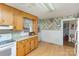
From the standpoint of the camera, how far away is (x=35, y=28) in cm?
627

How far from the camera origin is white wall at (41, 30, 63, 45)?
6848 millimetres

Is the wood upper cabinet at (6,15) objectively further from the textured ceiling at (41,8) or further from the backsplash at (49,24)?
the backsplash at (49,24)

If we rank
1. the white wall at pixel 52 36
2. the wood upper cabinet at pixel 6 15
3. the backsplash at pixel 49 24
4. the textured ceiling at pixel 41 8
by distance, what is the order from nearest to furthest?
1. the wood upper cabinet at pixel 6 15
2. the textured ceiling at pixel 41 8
3. the white wall at pixel 52 36
4. the backsplash at pixel 49 24

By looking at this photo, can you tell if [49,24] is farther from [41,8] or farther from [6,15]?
[6,15]

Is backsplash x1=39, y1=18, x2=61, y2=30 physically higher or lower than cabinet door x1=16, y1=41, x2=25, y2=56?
higher

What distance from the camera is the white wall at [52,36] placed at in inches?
270

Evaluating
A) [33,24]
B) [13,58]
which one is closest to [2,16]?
[13,58]

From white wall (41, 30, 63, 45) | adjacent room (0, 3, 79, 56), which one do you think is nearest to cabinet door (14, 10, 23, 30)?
adjacent room (0, 3, 79, 56)

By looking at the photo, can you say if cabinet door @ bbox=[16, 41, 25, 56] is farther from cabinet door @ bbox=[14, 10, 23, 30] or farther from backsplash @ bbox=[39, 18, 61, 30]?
backsplash @ bbox=[39, 18, 61, 30]

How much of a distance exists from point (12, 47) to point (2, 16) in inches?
40.1

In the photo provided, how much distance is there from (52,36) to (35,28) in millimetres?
1823

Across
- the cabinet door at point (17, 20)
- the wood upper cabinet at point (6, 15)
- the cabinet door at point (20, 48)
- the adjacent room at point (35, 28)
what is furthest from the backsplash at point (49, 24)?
the wood upper cabinet at point (6, 15)

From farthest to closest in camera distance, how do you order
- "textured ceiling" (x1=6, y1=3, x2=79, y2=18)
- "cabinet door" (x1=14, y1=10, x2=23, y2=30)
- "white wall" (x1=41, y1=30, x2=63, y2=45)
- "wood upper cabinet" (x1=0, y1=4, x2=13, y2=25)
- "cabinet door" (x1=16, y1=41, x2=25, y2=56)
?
"white wall" (x1=41, y1=30, x2=63, y2=45) → "cabinet door" (x1=14, y1=10, x2=23, y2=30) → "cabinet door" (x1=16, y1=41, x2=25, y2=56) → "textured ceiling" (x1=6, y1=3, x2=79, y2=18) → "wood upper cabinet" (x1=0, y1=4, x2=13, y2=25)

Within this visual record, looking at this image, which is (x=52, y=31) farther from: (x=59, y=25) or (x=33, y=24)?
(x=33, y=24)
